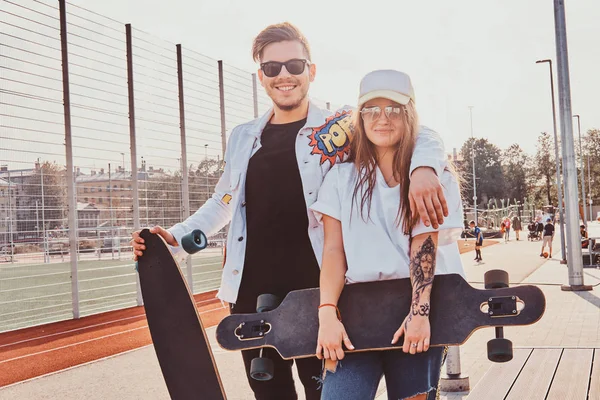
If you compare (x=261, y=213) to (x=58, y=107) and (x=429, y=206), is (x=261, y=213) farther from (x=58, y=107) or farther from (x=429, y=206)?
(x=58, y=107)

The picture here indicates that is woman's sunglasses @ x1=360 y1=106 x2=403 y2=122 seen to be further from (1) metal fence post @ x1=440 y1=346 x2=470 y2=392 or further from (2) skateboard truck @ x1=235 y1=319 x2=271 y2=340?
(1) metal fence post @ x1=440 y1=346 x2=470 y2=392


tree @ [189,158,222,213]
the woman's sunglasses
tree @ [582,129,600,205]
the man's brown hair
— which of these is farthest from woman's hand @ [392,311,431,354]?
tree @ [582,129,600,205]

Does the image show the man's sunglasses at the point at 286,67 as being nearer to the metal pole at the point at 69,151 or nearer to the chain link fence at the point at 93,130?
the chain link fence at the point at 93,130

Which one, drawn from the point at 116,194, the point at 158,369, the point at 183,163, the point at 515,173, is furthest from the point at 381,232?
the point at 515,173

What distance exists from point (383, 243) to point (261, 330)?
1.59 feet

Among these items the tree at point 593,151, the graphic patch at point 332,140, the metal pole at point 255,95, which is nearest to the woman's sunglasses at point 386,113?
the graphic patch at point 332,140

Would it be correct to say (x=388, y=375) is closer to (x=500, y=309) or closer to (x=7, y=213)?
(x=500, y=309)

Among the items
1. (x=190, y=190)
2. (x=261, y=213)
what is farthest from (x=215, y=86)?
(x=261, y=213)

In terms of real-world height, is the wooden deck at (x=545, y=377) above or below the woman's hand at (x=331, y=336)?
below

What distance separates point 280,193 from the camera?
8.40 ft

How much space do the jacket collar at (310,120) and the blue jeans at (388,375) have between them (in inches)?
37.4

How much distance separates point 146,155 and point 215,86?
222 centimetres

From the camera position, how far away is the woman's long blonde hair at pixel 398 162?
79.8 inches

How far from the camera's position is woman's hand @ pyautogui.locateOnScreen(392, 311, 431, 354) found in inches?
76.0
